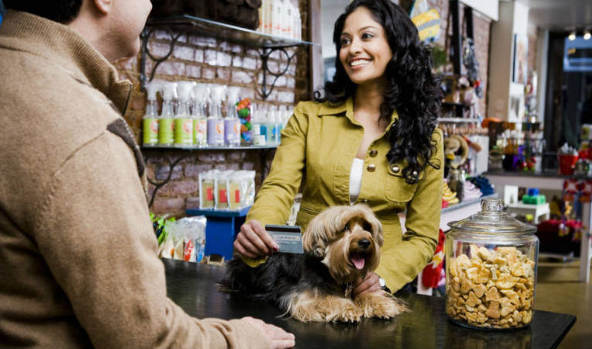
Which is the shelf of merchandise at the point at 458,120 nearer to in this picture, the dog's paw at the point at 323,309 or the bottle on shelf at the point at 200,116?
the bottle on shelf at the point at 200,116

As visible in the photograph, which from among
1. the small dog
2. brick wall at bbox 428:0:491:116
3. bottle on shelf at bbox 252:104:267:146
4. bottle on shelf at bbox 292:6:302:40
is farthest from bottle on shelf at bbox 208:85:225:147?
brick wall at bbox 428:0:491:116

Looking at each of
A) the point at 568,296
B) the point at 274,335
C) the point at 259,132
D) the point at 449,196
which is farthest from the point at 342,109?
the point at 568,296

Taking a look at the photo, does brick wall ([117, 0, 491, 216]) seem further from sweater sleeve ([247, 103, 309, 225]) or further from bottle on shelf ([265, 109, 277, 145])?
sweater sleeve ([247, 103, 309, 225])

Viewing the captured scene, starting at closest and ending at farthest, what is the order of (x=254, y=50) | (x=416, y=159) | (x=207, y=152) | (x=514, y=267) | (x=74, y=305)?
1. (x=74, y=305)
2. (x=514, y=267)
3. (x=416, y=159)
4. (x=207, y=152)
5. (x=254, y=50)

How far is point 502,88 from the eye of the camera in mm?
8930

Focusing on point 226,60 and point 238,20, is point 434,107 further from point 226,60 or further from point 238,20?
point 226,60

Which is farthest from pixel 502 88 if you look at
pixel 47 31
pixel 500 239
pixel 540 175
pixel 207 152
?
pixel 47 31

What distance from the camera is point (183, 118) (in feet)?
10.4

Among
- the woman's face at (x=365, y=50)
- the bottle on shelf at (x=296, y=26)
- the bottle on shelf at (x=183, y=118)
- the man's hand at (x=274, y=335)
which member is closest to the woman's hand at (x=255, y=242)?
the man's hand at (x=274, y=335)

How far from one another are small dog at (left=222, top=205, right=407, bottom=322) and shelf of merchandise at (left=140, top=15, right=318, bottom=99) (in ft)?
6.42

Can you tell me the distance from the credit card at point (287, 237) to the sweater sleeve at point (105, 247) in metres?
0.53

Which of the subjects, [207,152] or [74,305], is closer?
[74,305]

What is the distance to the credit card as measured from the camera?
4.29 feet

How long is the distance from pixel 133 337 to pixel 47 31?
44 centimetres
